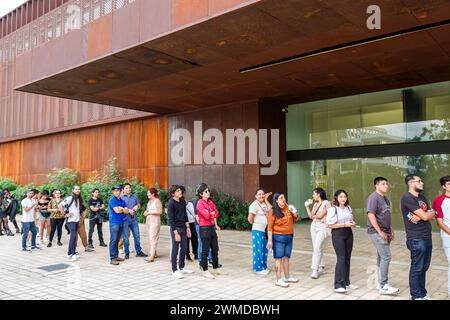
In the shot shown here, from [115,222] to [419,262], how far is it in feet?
18.7

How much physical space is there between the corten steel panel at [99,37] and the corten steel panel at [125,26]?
18 cm

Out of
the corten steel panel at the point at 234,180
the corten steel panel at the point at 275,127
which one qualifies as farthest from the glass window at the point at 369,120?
the corten steel panel at the point at 234,180

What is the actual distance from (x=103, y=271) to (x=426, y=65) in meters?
9.44

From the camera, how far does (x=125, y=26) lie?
877 centimetres

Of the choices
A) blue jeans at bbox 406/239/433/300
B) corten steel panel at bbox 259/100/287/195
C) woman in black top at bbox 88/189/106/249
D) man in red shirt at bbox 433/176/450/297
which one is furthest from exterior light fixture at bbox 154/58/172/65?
blue jeans at bbox 406/239/433/300

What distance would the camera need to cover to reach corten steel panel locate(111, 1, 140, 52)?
336 inches

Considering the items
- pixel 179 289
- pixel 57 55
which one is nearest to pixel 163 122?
pixel 57 55

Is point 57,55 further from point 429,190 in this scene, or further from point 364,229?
point 429,190

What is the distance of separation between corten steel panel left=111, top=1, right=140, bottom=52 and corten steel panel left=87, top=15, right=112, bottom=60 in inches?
7.1

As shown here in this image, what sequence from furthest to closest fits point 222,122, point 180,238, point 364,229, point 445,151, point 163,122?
point 163,122 → point 222,122 → point 364,229 → point 445,151 → point 180,238

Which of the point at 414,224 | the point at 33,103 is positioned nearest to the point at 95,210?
the point at 414,224

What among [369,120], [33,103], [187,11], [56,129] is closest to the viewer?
[187,11]

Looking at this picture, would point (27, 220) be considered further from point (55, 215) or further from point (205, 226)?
point (205, 226)

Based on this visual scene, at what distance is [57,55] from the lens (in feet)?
34.4
